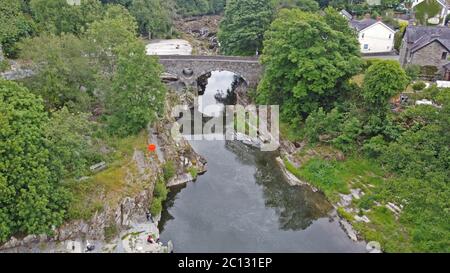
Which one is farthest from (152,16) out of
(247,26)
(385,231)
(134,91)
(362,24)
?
(385,231)

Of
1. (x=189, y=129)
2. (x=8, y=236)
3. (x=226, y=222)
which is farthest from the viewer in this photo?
(x=189, y=129)

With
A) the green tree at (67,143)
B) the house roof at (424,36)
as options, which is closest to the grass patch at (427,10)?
the house roof at (424,36)

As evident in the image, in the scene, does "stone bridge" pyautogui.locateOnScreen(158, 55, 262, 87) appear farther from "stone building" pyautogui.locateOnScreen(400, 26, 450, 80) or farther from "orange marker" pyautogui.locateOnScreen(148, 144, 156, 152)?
"stone building" pyautogui.locateOnScreen(400, 26, 450, 80)

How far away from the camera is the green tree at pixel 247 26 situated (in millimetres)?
63562

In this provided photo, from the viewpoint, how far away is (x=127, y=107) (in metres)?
41.0

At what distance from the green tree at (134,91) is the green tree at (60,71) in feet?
10.8

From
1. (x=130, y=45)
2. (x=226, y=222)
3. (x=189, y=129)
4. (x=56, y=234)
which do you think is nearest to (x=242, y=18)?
(x=189, y=129)

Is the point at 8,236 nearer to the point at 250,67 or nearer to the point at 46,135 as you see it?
the point at 46,135

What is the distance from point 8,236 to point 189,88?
33.4 meters

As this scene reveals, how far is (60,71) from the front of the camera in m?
40.7

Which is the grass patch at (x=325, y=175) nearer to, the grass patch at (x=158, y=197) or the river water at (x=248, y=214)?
the river water at (x=248, y=214)

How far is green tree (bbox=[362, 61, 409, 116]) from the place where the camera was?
1581 inches

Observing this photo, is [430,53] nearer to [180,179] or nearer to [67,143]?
[180,179]

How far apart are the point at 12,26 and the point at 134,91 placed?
21984 mm
